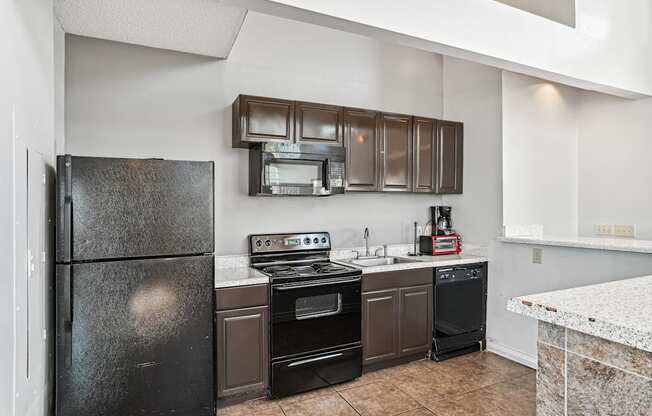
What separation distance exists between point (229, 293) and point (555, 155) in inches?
131

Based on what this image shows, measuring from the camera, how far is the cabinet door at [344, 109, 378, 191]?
11.4 feet

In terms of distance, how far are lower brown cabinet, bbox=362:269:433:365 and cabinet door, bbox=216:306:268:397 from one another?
86cm

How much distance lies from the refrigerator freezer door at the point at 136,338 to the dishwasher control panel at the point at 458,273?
2.08 m

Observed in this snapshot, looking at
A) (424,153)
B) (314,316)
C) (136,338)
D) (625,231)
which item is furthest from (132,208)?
(625,231)

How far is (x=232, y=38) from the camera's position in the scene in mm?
2859

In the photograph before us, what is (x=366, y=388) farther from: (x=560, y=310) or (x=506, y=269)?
(x=560, y=310)

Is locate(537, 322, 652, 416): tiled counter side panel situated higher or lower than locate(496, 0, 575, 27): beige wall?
lower

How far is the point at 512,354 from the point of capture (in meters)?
3.59

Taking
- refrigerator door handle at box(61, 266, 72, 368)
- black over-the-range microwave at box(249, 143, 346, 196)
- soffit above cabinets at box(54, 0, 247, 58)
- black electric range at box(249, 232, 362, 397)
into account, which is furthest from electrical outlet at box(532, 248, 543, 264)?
refrigerator door handle at box(61, 266, 72, 368)

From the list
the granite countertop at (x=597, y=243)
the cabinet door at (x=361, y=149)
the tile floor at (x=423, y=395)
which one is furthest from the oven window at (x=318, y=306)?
the granite countertop at (x=597, y=243)

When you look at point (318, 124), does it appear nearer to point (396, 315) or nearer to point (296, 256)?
point (296, 256)

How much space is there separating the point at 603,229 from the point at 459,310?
5.16ft

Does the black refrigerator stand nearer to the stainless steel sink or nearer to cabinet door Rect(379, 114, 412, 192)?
the stainless steel sink

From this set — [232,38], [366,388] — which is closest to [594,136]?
[366,388]
